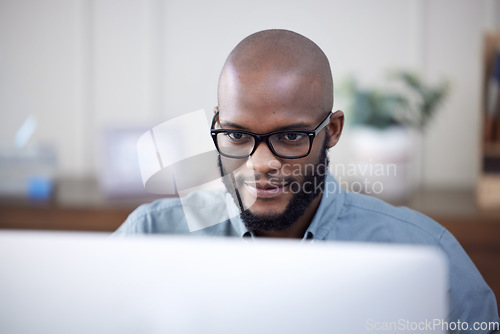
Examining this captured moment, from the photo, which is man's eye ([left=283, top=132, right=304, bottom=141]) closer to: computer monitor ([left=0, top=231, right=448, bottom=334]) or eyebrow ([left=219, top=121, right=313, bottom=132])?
eyebrow ([left=219, top=121, right=313, bottom=132])

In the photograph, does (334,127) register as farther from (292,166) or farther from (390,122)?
(390,122)

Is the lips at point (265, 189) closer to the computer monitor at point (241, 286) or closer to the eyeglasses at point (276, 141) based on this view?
the eyeglasses at point (276, 141)

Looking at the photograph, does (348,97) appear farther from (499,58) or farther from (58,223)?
(58,223)

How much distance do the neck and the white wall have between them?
0.90 m

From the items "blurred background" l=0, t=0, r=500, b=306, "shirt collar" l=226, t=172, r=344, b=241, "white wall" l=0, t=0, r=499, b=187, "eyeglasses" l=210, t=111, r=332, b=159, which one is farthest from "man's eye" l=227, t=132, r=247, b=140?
"white wall" l=0, t=0, r=499, b=187

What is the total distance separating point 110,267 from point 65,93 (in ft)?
5.43

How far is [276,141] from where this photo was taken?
654 millimetres

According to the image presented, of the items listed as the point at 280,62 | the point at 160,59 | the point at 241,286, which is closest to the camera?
the point at 241,286

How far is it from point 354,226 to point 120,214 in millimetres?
918

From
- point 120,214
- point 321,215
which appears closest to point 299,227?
point 321,215

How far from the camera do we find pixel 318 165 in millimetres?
701

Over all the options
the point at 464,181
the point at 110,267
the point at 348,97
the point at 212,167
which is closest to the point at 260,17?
the point at 212,167

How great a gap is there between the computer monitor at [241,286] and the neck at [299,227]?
0.84ft

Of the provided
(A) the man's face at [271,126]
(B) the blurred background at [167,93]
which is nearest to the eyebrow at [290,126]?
(A) the man's face at [271,126]
